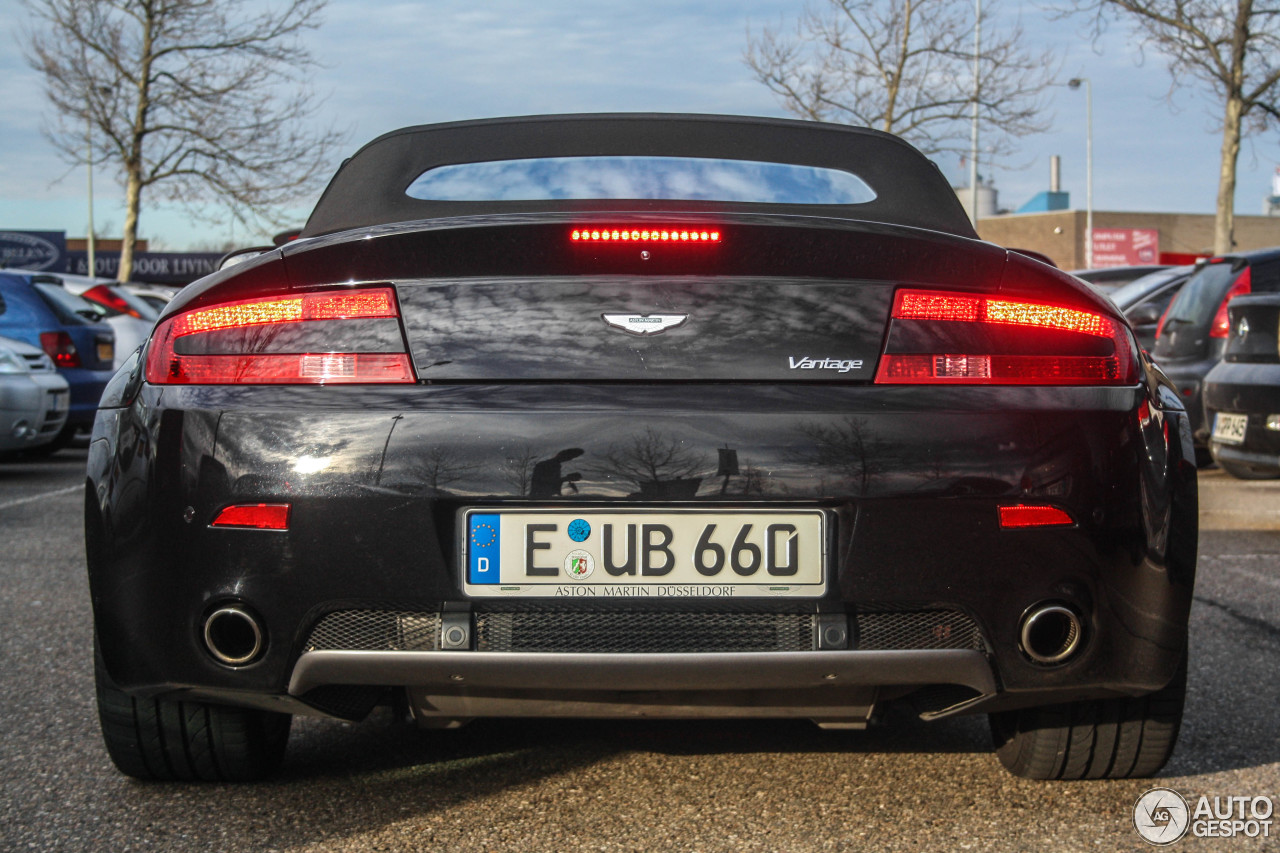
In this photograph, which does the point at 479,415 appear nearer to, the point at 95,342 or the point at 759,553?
the point at 759,553

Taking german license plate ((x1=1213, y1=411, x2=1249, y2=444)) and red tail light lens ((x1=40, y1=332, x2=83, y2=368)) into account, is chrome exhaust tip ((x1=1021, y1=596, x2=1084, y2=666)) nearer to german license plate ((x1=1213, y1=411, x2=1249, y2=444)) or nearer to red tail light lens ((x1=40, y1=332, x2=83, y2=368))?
german license plate ((x1=1213, y1=411, x2=1249, y2=444))

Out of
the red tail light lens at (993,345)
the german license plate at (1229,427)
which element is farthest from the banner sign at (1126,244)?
the red tail light lens at (993,345)

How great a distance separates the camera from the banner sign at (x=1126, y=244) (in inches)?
2386

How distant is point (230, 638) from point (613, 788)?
872 mm

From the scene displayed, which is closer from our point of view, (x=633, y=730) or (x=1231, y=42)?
(x=633, y=730)

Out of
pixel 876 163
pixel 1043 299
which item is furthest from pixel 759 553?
pixel 876 163

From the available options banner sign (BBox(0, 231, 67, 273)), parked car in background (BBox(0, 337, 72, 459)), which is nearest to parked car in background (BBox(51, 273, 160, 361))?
parked car in background (BBox(0, 337, 72, 459))

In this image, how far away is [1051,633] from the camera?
96.0 inches

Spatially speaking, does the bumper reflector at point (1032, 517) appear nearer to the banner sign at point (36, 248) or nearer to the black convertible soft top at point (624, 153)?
the black convertible soft top at point (624, 153)

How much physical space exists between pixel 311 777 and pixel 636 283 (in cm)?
130

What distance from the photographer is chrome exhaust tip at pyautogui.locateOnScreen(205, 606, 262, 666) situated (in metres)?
2.43

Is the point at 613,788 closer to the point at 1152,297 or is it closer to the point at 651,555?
the point at 651,555

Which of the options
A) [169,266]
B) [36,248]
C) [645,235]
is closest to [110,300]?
[645,235]

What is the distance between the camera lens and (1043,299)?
99.8 inches
